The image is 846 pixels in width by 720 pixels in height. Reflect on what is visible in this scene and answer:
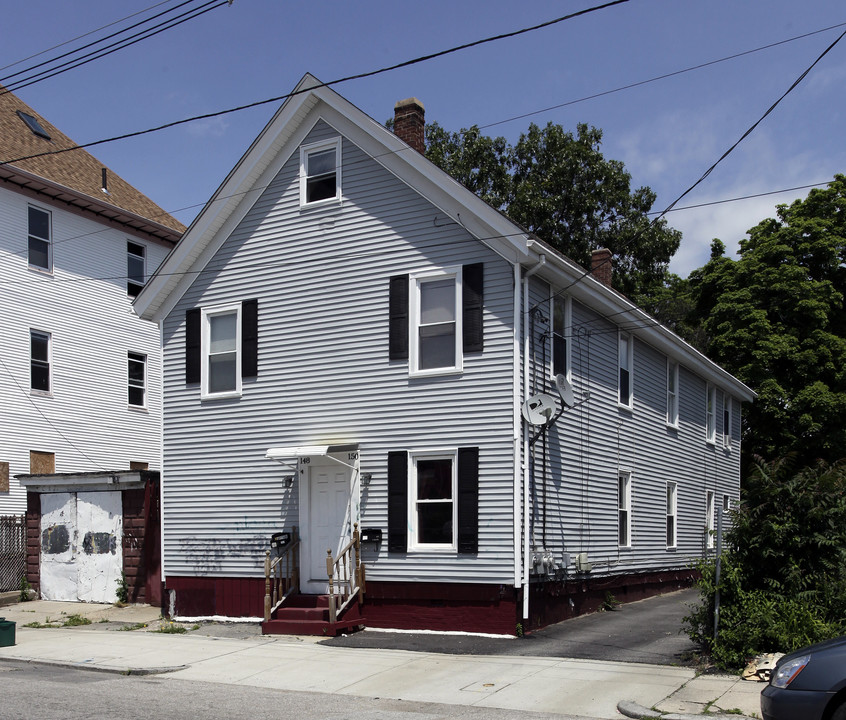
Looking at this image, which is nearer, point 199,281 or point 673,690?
point 673,690

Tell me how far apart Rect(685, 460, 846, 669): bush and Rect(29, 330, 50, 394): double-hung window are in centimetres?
1974

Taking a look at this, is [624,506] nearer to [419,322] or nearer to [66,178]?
[419,322]

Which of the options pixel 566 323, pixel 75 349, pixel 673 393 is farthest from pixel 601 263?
pixel 75 349

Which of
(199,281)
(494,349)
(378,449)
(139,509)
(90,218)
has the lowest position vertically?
(139,509)

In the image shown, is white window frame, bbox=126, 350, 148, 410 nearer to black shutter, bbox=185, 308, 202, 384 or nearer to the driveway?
black shutter, bbox=185, 308, 202, 384

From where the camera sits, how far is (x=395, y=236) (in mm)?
16797

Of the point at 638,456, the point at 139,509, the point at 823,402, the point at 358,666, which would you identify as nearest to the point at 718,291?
the point at 823,402

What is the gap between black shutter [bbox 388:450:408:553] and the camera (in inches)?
630

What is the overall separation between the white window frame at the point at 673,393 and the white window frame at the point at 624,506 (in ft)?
11.6

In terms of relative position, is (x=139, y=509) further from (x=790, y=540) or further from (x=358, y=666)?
(x=790, y=540)

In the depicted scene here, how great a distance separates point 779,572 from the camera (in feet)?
39.5

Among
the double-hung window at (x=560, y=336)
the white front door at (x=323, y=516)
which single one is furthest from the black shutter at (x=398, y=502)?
the double-hung window at (x=560, y=336)

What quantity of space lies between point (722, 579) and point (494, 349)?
17.4 feet

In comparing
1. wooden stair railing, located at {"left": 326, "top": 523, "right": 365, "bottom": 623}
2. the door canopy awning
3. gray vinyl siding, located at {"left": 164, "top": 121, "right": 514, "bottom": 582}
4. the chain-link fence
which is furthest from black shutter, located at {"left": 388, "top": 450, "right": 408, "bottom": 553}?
the chain-link fence
